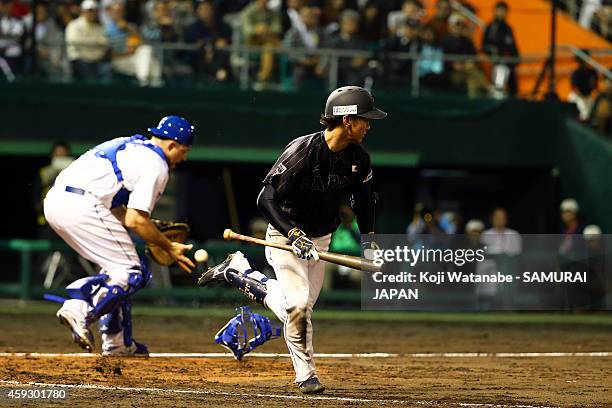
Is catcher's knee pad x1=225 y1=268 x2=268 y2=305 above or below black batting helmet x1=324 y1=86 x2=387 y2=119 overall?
below

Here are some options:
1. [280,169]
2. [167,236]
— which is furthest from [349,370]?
[280,169]

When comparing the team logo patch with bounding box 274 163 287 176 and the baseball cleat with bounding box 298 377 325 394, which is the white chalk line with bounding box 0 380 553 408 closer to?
the baseball cleat with bounding box 298 377 325 394

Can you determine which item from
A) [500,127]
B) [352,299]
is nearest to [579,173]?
[500,127]

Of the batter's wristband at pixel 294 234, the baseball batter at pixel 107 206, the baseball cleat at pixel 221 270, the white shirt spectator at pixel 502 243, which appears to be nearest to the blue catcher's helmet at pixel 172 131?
the baseball batter at pixel 107 206

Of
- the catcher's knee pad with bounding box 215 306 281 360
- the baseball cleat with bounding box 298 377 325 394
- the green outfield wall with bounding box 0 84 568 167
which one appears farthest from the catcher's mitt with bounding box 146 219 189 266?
the green outfield wall with bounding box 0 84 568 167

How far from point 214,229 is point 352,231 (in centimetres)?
329

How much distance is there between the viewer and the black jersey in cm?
828

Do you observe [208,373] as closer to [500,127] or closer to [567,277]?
[567,277]

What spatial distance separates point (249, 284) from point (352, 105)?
1.72 m

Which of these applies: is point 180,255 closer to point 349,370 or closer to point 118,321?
point 118,321

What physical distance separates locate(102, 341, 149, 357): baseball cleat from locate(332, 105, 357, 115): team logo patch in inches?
128

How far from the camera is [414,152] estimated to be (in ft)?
58.1

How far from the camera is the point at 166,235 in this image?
1027 cm

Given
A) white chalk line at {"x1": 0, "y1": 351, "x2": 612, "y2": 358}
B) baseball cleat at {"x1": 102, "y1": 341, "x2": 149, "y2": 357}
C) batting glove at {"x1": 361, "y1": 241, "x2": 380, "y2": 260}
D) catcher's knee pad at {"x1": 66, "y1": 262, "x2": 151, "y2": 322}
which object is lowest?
white chalk line at {"x1": 0, "y1": 351, "x2": 612, "y2": 358}
